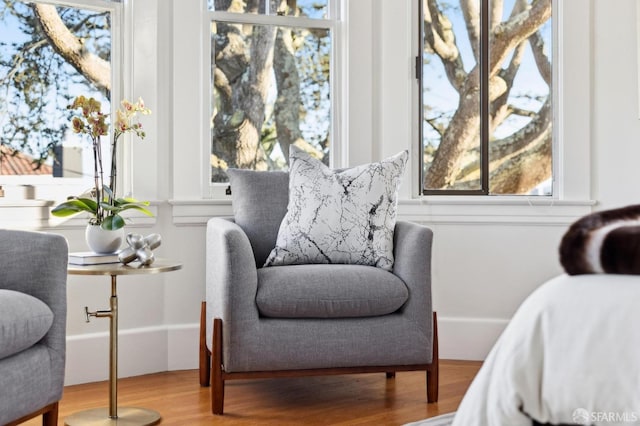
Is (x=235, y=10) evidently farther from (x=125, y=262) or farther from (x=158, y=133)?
(x=125, y=262)

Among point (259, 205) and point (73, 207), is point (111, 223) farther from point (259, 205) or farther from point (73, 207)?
point (259, 205)

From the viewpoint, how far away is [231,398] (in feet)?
9.25

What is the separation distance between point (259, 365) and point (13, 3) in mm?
1899

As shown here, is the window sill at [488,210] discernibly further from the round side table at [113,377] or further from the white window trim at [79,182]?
the round side table at [113,377]

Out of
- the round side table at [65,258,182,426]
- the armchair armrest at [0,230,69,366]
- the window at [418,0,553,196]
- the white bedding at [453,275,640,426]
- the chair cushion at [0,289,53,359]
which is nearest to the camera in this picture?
the white bedding at [453,275,640,426]

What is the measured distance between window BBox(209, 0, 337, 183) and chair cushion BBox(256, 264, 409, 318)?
1090 mm

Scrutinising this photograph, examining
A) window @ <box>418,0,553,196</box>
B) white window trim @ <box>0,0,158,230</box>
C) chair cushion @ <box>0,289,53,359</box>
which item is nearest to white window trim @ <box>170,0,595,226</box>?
window @ <box>418,0,553,196</box>

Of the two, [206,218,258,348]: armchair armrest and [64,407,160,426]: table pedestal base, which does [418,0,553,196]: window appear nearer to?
[206,218,258,348]: armchair armrest

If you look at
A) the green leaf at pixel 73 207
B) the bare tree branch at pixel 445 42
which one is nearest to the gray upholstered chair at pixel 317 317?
the green leaf at pixel 73 207

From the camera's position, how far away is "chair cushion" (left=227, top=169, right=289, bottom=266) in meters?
3.05

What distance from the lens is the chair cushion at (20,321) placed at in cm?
188

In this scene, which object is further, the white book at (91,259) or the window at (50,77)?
the window at (50,77)

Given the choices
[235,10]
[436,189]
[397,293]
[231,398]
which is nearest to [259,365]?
[231,398]

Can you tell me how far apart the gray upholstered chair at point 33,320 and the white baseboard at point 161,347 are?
3.15 ft
